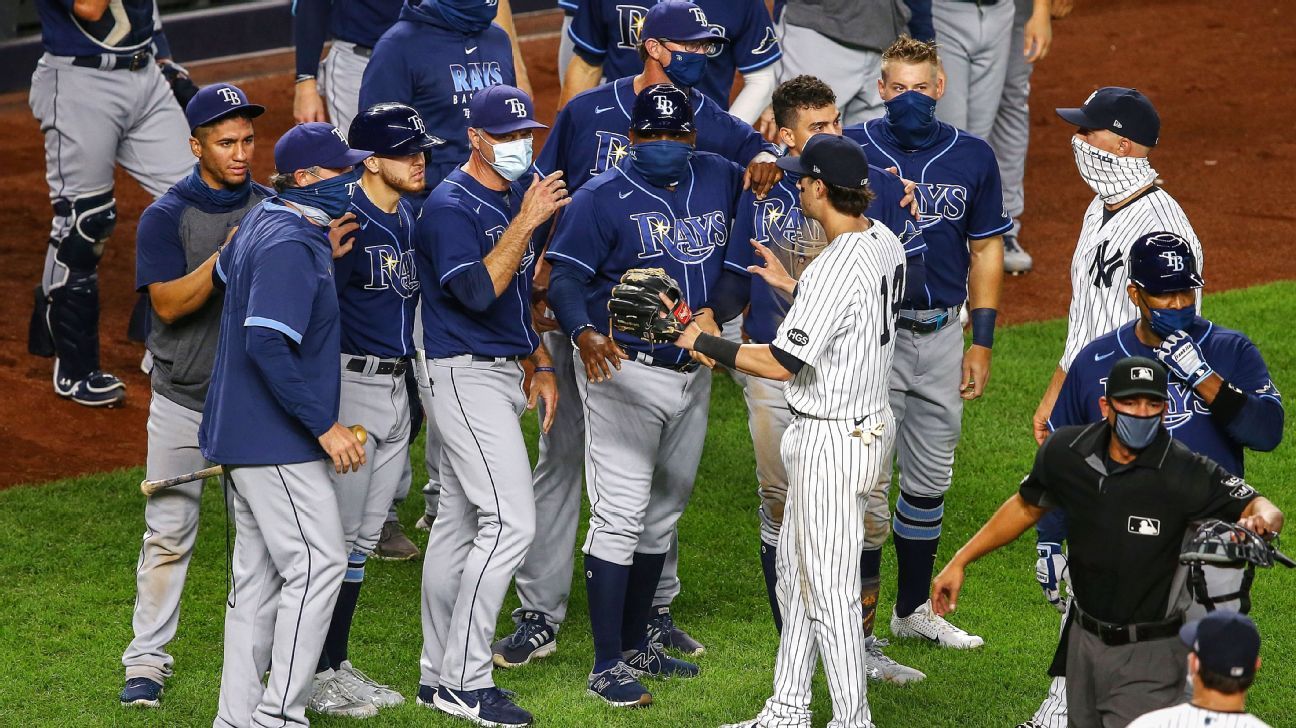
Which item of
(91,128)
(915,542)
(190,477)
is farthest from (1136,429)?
(91,128)

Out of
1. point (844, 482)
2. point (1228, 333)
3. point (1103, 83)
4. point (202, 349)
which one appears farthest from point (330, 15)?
point (1103, 83)

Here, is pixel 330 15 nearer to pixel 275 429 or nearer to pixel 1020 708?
pixel 275 429

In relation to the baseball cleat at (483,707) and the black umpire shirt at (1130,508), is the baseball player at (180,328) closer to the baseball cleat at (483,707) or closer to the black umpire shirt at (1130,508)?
the baseball cleat at (483,707)

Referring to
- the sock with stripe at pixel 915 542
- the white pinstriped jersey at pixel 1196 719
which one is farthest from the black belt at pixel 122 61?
the white pinstriped jersey at pixel 1196 719

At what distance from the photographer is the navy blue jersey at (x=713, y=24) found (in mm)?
6465

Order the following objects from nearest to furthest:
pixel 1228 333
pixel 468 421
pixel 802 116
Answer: pixel 1228 333
pixel 468 421
pixel 802 116

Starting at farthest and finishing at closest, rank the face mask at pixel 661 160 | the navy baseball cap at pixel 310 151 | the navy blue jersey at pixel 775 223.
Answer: the navy blue jersey at pixel 775 223
the face mask at pixel 661 160
the navy baseball cap at pixel 310 151

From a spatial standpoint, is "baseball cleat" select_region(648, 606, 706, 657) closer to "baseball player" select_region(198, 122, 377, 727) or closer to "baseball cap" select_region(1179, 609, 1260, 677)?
"baseball player" select_region(198, 122, 377, 727)

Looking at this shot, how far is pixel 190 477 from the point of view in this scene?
16.2ft

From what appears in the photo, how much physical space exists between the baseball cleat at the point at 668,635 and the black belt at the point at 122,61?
3548 millimetres

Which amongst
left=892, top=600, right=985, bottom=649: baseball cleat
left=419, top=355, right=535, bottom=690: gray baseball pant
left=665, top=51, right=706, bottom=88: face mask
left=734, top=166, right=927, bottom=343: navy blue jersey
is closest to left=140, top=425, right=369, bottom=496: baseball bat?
left=419, top=355, right=535, bottom=690: gray baseball pant

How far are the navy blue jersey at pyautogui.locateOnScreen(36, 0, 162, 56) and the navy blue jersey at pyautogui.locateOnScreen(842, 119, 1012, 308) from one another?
3578mm

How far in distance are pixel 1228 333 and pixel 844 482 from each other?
1088 mm

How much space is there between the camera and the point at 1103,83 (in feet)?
45.8
